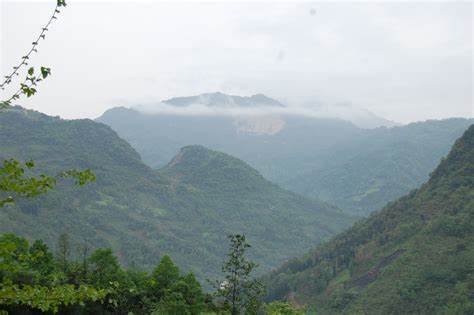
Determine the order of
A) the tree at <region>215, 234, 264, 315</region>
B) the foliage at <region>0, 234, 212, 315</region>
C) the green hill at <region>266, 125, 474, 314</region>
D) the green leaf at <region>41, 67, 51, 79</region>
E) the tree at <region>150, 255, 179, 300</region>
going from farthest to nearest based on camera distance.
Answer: the green hill at <region>266, 125, 474, 314</region>, the tree at <region>150, 255, 179, 300</region>, the foliage at <region>0, 234, 212, 315</region>, the tree at <region>215, 234, 264, 315</region>, the green leaf at <region>41, 67, 51, 79</region>

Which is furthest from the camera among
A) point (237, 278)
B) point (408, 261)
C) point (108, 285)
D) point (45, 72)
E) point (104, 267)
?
point (408, 261)

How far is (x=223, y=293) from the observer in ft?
102

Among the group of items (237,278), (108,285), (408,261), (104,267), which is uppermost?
(408,261)

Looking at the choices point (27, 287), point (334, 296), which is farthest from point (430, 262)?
point (27, 287)

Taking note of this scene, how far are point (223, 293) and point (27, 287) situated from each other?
21.7 meters

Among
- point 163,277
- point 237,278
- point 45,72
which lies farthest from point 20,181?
point 163,277

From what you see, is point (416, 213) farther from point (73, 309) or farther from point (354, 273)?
point (73, 309)

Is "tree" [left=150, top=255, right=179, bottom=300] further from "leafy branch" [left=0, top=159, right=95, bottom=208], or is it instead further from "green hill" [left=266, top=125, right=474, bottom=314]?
"green hill" [left=266, top=125, right=474, bottom=314]

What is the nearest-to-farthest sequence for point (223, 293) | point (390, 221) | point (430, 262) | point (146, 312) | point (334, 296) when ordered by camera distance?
1. point (223, 293)
2. point (146, 312)
3. point (430, 262)
4. point (334, 296)
5. point (390, 221)

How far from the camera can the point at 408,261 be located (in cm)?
13288

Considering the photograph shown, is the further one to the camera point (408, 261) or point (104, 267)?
point (408, 261)

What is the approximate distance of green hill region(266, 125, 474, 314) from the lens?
11406 centimetres

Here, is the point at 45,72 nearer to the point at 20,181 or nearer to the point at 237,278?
the point at 20,181

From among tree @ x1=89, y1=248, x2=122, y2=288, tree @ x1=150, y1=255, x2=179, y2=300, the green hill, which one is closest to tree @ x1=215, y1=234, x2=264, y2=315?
tree @ x1=150, y1=255, x2=179, y2=300
